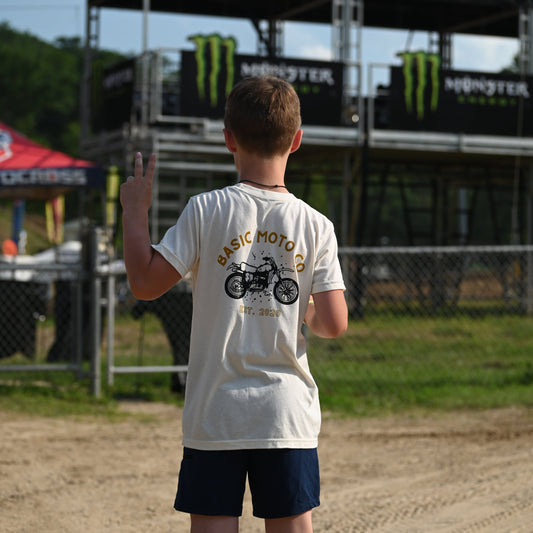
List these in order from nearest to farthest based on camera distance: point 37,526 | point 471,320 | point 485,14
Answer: point 37,526, point 471,320, point 485,14

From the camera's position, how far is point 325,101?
16.1m

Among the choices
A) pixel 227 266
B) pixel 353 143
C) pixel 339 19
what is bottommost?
pixel 227 266

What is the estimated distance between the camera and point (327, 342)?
12.0 metres

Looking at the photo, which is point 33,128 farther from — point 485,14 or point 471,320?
point 471,320

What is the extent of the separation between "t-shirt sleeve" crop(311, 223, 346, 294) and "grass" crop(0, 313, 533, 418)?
593 cm

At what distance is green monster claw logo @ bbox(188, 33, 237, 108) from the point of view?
15.0 m

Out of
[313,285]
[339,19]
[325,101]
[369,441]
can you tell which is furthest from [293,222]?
[339,19]

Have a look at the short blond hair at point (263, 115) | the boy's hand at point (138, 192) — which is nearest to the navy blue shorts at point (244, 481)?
the boy's hand at point (138, 192)

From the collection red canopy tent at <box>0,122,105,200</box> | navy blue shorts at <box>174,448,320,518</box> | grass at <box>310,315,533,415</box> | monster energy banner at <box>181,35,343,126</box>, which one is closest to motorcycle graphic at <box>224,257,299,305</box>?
navy blue shorts at <box>174,448,320,518</box>

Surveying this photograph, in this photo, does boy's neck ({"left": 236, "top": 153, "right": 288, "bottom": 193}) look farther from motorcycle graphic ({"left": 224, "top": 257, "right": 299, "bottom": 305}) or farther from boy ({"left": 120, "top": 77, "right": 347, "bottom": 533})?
motorcycle graphic ({"left": 224, "top": 257, "right": 299, "bottom": 305})

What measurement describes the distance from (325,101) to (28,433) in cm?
1041

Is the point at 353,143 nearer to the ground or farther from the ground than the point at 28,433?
farther from the ground

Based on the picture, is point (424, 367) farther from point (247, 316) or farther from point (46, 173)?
point (247, 316)

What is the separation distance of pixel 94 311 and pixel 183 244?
21.4ft
